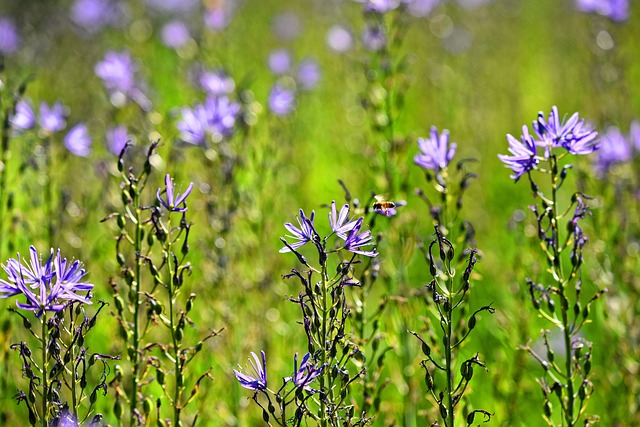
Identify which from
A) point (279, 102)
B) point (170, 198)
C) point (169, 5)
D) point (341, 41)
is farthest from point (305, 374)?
point (169, 5)

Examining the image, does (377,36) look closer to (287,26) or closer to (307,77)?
(307,77)

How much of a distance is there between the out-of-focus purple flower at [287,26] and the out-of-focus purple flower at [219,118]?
6463 mm

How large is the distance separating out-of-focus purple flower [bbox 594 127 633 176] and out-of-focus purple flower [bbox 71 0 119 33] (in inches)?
206

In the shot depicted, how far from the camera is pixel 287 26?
1042cm

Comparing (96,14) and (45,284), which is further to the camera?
(96,14)

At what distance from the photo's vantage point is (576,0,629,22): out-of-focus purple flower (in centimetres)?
495

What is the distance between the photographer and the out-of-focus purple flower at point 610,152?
4.34 m

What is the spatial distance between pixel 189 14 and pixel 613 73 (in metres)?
6.85

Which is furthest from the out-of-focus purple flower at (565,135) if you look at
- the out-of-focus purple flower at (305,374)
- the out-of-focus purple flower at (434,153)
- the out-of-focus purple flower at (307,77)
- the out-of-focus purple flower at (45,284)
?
the out-of-focus purple flower at (307,77)

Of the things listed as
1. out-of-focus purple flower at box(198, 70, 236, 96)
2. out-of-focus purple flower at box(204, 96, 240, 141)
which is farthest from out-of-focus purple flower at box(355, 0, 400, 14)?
out-of-focus purple flower at box(198, 70, 236, 96)

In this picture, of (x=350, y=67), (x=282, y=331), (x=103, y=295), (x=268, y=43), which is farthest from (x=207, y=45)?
(x=268, y=43)

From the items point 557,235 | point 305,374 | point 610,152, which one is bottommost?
point 305,374

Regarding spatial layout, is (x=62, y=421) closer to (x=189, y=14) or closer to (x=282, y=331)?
(x=282, y=331)

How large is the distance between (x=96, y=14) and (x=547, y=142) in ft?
22.4
